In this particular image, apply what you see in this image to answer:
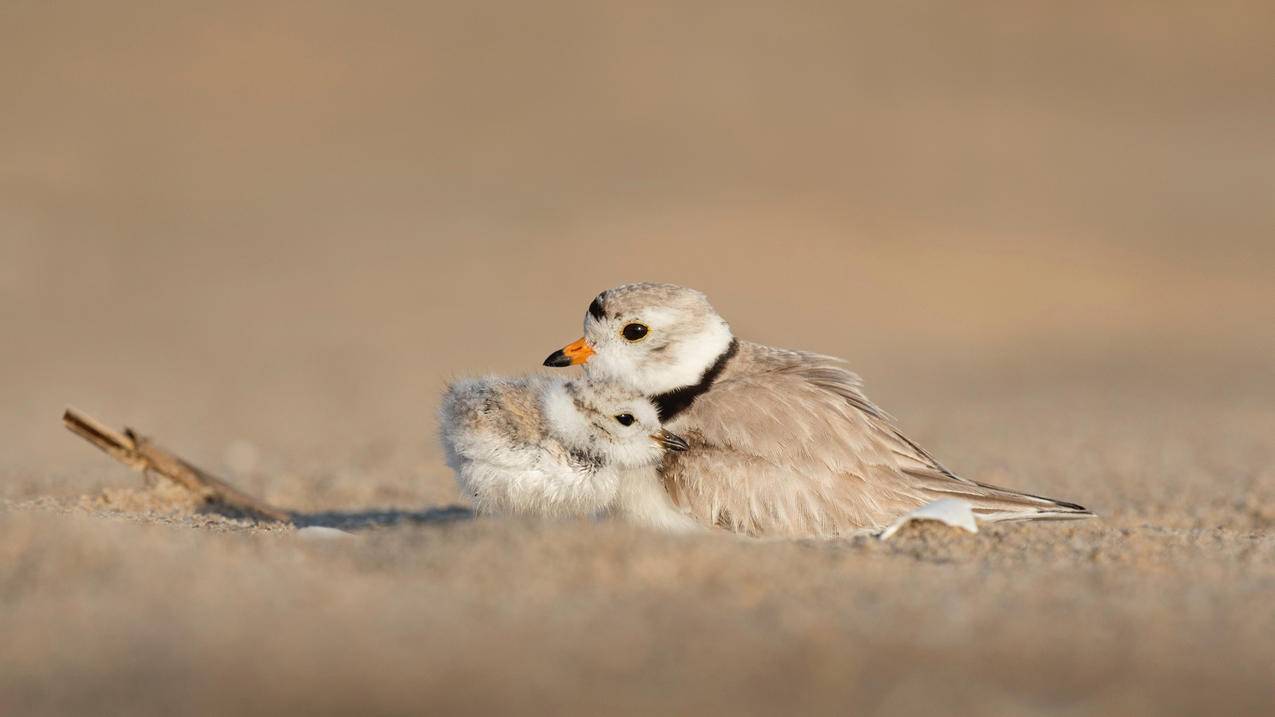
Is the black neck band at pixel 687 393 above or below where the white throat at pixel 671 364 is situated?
below

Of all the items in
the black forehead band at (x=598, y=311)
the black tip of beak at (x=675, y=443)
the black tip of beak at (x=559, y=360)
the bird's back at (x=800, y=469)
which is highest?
the black forehead band at (x=598, y=311)

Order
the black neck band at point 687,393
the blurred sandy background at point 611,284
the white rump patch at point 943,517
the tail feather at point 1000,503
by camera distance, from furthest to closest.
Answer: the black neck band at point 687,393
the tail feather at point 1000,503
the white rump patch at point 943,517
the blurred sandy background at point 611,284

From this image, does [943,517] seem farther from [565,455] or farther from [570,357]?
[570,357]

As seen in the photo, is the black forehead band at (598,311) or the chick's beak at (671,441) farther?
the black forehead band at (598,311)

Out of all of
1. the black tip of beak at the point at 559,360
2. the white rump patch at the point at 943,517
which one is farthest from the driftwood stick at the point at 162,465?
the white rump patch at the point at 943,517

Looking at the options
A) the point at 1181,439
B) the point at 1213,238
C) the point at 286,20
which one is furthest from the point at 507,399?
the point at 286,20

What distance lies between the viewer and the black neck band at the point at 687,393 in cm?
416

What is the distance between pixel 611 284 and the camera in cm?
1262

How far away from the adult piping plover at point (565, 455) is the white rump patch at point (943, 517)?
24.3 inches

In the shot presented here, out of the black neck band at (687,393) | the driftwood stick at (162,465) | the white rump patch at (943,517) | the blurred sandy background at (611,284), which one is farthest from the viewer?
the driftwood stick at (162,465)

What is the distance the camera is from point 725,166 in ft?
53.7

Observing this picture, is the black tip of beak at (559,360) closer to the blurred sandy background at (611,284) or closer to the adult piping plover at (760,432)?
the adult piping plover at (760,432)

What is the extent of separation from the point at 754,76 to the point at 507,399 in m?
16.4

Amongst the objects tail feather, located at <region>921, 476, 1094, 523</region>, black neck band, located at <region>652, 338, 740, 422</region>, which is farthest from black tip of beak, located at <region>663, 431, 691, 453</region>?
tail feather, located at <region>921, 476, 1094, 523</region>
